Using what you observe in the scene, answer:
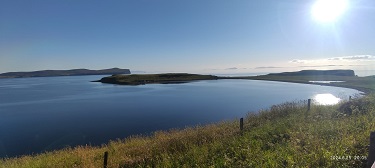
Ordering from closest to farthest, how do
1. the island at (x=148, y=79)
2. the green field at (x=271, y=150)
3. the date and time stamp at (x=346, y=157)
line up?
the date and time stamp at (x=346, y=157) < the green field at (x=271, y=150) < the island at (x=148, y=79)

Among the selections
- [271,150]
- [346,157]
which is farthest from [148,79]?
[346,157]

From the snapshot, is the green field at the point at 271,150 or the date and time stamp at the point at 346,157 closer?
the date and time stamp at the point at 346,157

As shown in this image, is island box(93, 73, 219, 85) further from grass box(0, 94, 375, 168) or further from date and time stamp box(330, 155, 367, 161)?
date and time stamp box(330, 155, 367, 161)

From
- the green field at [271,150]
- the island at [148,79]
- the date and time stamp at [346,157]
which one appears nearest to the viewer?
the date and time stamp at [346,157]

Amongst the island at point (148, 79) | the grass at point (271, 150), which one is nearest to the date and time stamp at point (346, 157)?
the grass at point (271, 150)

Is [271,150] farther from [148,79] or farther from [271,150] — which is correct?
[148,79]

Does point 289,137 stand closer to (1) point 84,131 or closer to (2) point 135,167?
(2) point 135,167

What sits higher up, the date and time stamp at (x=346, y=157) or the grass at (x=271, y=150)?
the date and time stamp at (x=346, y=157)

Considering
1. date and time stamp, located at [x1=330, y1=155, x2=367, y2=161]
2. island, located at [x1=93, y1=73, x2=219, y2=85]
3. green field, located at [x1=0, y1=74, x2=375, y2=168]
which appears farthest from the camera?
island, located at [x1=93, y1=73, x2=219, y2=85]

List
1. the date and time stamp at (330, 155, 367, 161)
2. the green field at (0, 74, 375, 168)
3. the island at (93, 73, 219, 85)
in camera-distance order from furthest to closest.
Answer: the island at (93, 73, 219, 85) → the green field at (0, 74, 375, 168) → the date and time stamp at (330, 155, 367, 161)

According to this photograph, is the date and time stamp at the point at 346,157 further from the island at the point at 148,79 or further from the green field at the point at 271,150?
the island at the point at 148,79

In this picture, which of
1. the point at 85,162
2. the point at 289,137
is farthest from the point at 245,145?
the point at 85,162

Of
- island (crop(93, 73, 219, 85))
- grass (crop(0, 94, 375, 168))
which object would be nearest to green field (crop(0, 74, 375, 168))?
grass (crop(0, 94, 375, 168))

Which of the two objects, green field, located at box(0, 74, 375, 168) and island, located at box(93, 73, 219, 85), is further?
island, located at box(93, 73, 219, 85)
